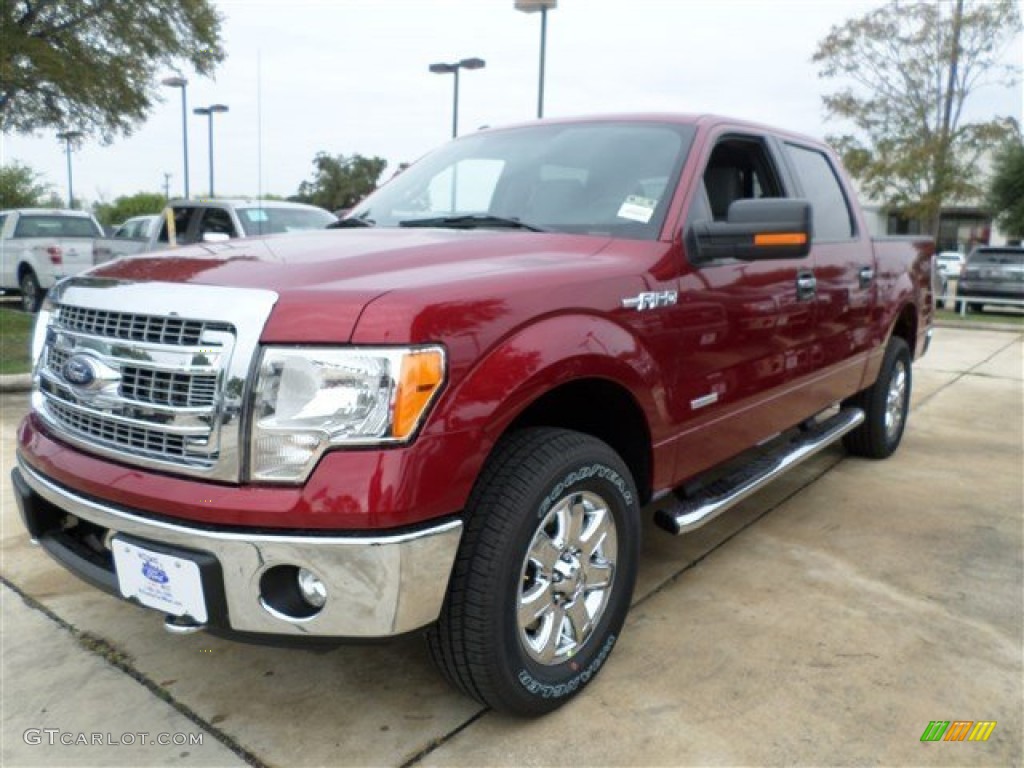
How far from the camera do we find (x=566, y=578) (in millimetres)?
2338

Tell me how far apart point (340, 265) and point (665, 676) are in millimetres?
1592

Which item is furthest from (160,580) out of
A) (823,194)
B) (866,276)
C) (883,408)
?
(883,408)

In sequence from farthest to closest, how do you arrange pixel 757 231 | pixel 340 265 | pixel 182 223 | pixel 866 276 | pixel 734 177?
pixel 182 223
pixel 866 276
pixel 734 177
pixel 757 231
pixel 340 265

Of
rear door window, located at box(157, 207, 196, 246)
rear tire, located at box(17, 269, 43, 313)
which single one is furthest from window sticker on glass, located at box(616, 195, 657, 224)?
rear tire, located at box(17, 269, 43, 313)

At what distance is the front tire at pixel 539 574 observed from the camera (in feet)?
6.72

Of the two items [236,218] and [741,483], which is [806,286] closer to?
[741,483]

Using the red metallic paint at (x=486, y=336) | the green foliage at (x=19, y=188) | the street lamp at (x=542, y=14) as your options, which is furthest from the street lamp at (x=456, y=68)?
the green foliage at (x=19, y=188)

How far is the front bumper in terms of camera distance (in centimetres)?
184

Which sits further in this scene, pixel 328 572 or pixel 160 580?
pixel 160 580

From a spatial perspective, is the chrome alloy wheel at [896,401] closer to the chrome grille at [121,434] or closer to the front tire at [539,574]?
the front tire at [539,574]

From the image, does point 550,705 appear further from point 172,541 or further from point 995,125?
point 995,125

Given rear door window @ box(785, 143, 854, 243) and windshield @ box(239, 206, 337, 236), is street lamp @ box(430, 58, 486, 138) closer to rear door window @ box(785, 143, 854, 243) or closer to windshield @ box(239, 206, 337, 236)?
windshield @ box(239, 206, 337, 236)

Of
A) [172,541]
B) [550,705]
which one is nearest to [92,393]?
[172,541]

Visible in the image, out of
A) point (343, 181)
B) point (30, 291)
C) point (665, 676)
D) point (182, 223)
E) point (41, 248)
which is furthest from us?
point (343, 181)
